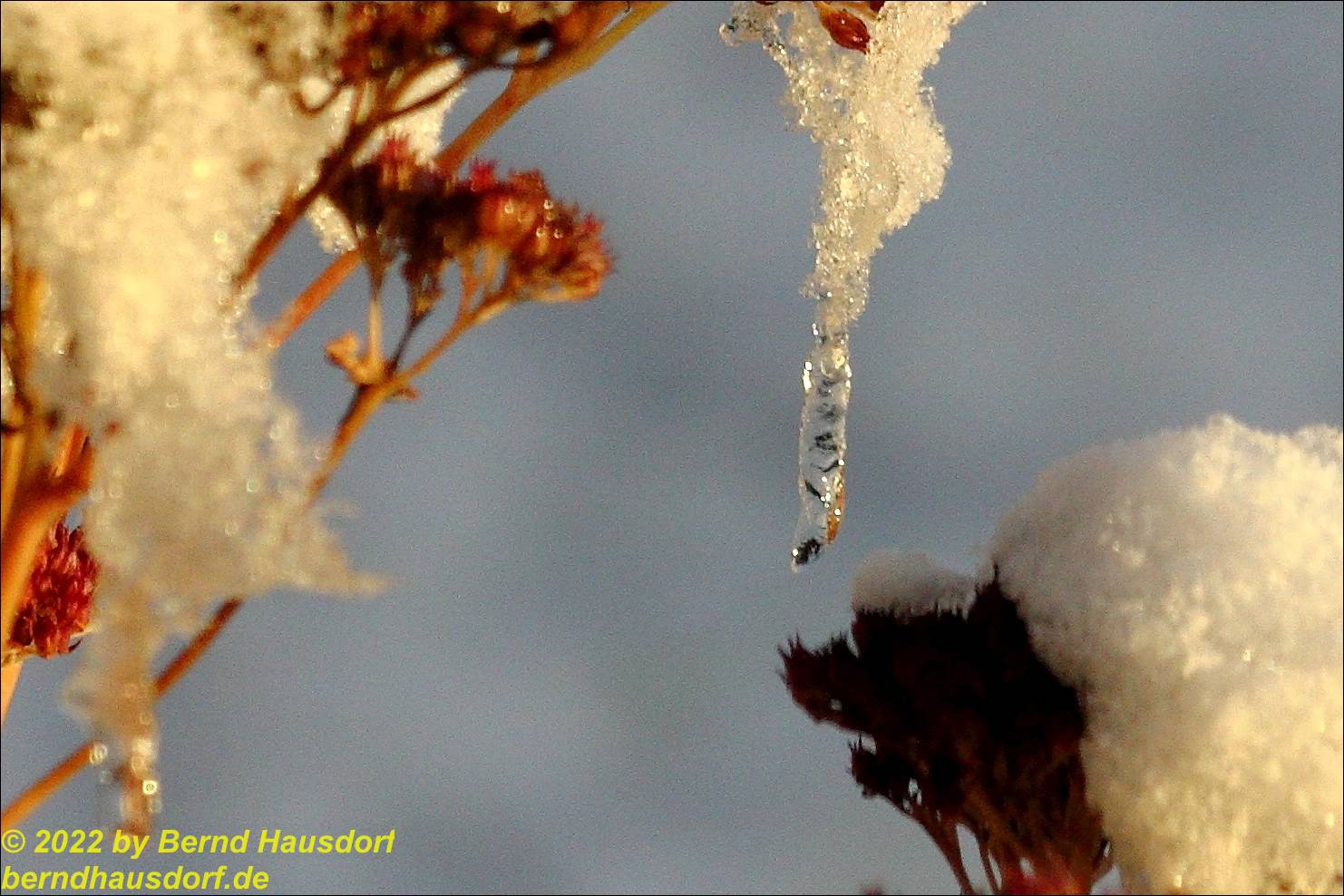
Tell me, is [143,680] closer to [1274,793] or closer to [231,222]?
[231,222]

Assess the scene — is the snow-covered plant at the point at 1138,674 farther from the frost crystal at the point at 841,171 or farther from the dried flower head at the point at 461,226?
the dried flower head at the point at 461,226

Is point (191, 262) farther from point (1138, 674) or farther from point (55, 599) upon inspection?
point (1138, 674)

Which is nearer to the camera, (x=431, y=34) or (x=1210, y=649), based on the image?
(x=431, y=34)

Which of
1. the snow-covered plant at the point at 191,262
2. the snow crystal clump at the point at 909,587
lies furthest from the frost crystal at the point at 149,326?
the snow crystal clump at the point at 909,587

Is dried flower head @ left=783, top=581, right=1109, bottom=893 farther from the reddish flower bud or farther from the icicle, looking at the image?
the reddish flower bud

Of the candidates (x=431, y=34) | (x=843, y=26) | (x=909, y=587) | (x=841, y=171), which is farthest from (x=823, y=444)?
(x=431, y=34)

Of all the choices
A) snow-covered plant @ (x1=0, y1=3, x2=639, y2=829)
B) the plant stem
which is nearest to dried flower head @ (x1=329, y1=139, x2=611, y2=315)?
snow-covered plant @ (x1=0, y1=3, x2=639, y2=829)

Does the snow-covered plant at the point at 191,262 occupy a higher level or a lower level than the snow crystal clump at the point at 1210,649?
higher
